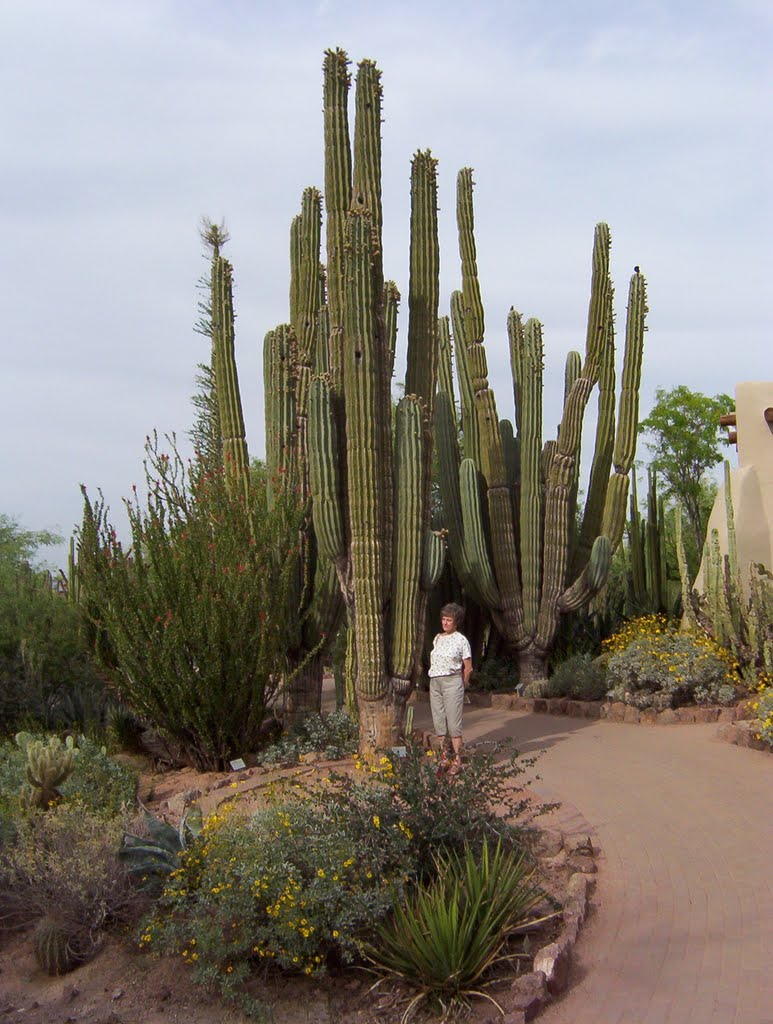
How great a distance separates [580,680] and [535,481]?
8.48ft

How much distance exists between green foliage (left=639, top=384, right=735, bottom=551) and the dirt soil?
938 inches

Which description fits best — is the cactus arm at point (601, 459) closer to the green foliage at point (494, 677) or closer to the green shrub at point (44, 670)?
the green foliage at point (494, 677)

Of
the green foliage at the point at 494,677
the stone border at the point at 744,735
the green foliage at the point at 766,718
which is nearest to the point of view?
the green foliage at the point at 766,718

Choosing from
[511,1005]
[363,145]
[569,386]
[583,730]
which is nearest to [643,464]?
[569,386]

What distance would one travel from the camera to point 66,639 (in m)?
11.1

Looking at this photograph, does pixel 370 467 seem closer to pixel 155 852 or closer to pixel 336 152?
pixel 336 152

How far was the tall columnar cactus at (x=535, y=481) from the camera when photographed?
42.9 ft

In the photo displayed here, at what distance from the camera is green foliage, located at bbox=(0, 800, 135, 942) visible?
527 cm

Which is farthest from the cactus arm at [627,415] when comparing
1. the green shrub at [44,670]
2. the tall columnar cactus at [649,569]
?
the green shrub at [44,670]

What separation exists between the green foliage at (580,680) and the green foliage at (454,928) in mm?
7305

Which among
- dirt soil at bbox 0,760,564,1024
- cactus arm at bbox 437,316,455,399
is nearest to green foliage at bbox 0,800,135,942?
dirt soil at bbox 0,760,564,1024

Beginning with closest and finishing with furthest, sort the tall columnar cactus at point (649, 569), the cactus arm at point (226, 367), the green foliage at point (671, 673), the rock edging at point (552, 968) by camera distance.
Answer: the rock edging at point (552, 968), the cactus arm at point (226, 367), the green foliage at point (671, 673), the tall columnar cactus at point (649, 569)

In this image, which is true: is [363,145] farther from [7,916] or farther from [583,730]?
[7,916]

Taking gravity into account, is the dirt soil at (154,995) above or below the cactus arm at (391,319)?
below
